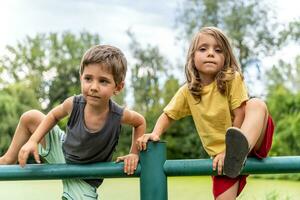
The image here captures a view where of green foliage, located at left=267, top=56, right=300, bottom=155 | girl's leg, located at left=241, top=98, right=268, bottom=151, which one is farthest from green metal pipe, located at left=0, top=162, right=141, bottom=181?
green foliage, located at left=267, top=56, right=300, bottom=155

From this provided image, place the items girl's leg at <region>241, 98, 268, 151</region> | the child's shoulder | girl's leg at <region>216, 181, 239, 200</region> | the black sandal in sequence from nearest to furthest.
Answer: the black sandal → girl's leg at <region>241, 98, 268, 151</region> → girl's leg at <region>216, 181, 239, 200</region> → the child's shoulder

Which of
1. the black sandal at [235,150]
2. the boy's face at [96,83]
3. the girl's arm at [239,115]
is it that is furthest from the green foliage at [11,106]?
the black sandal at [235,150]

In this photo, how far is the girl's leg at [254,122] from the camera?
2033 millimetres

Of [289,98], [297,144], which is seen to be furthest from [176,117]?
[289,98]

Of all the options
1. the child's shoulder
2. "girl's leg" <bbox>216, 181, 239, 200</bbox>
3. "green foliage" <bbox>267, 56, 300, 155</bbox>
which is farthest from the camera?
"green foliage" <bbox>267, 56, 300, 155</bbox>

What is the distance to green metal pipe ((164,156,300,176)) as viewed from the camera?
1.94m

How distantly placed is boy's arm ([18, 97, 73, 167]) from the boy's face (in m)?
0.11

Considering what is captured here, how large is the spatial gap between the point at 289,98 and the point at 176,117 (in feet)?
49.5

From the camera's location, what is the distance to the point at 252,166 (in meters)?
1.98

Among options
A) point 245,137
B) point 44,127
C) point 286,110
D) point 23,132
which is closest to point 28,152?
point 44,127

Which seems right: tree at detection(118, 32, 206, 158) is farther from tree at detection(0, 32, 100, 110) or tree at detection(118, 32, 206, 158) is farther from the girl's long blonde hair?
the girl's long blonde hair

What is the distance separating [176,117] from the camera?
2318 mm

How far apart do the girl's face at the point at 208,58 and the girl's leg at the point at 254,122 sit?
0.23m

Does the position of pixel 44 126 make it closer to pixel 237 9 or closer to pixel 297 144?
pixel 297 144
